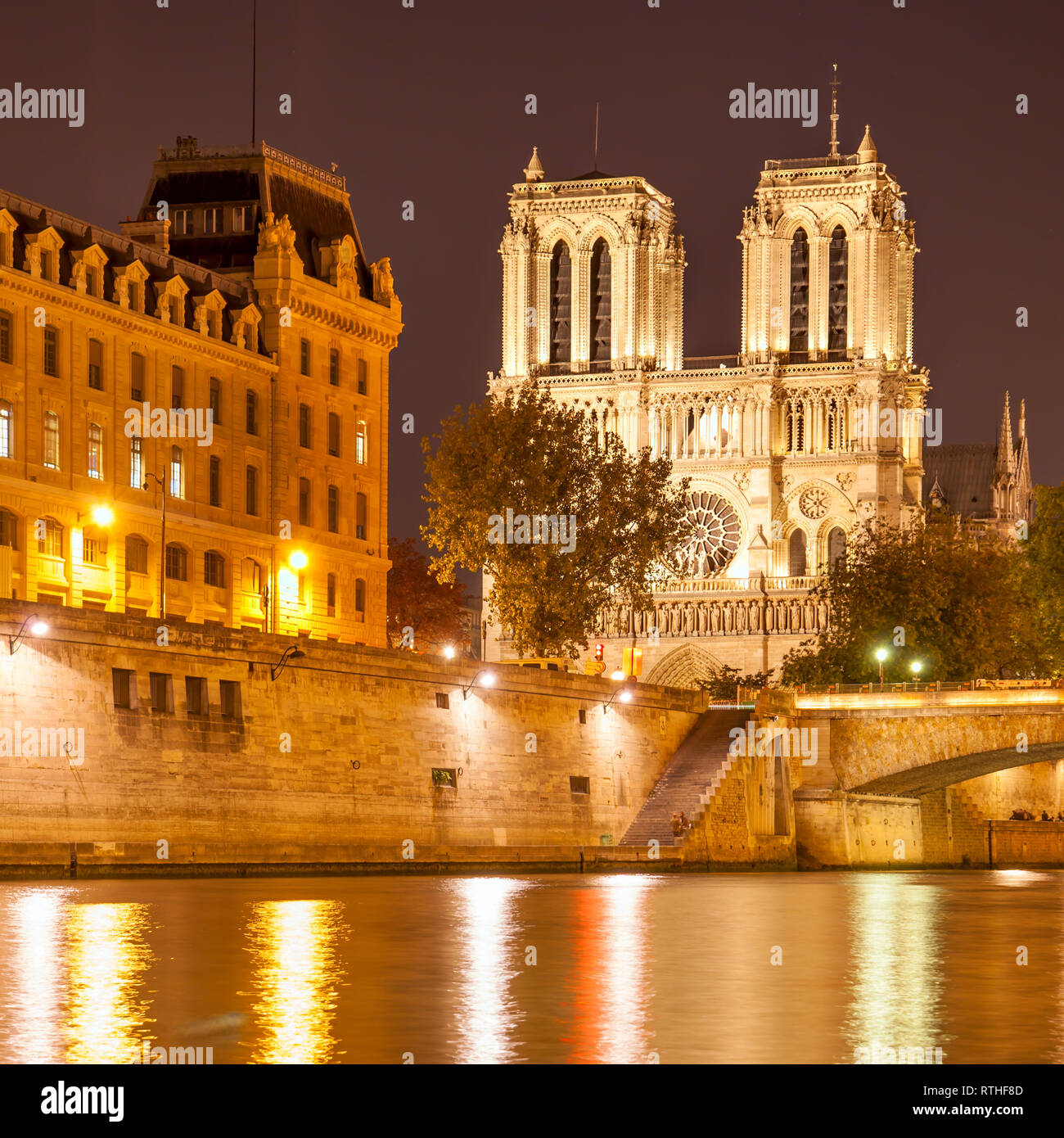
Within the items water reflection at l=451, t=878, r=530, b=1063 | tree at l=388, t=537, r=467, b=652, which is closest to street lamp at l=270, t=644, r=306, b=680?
water reflection at l=451, t=878, r=530, b=1063

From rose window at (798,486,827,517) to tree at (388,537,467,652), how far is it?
21.7 metres

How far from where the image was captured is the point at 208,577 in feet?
216

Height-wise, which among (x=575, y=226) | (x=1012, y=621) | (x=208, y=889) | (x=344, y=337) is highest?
(x=575, y=226)

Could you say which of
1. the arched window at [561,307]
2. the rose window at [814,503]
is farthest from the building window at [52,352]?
the arched window at [561,307]

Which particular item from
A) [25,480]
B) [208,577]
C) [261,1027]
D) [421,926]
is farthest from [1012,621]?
[261,1027]

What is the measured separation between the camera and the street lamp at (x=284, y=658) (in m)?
51.1

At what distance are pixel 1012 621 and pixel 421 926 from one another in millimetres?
65593

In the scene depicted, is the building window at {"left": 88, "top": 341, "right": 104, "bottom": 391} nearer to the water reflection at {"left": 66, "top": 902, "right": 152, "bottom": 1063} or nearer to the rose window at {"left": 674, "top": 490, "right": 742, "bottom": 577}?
the water reflection at {"left": 66, "top": 902, "right": 152, "bottom": 1063}

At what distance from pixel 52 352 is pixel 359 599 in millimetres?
18582

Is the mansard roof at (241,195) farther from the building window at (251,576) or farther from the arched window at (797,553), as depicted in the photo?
the arched window at (797,553)

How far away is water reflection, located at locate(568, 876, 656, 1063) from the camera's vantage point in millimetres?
17266

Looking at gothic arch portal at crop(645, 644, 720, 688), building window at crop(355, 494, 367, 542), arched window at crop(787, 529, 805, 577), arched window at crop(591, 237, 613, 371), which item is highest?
arched window at crop(591, 237, 613, 371)

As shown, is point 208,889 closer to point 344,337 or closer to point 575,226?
point 344,337
